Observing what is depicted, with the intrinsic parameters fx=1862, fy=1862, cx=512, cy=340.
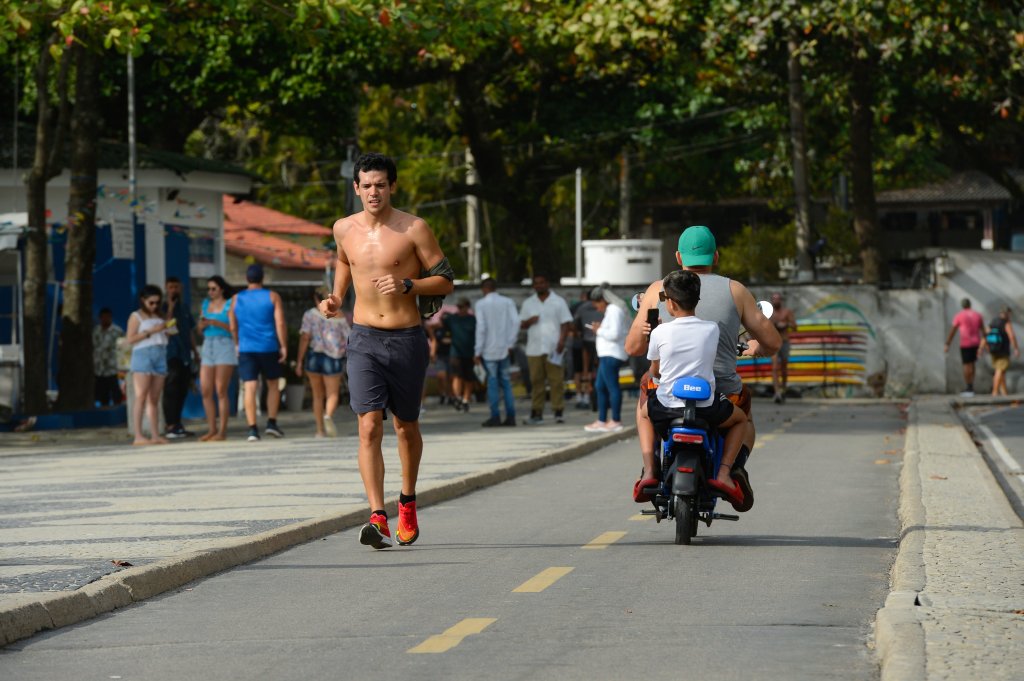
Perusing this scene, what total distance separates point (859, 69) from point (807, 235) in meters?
3.61

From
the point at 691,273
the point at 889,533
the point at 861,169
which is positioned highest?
the point at 861,169

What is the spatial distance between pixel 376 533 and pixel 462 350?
693 inches

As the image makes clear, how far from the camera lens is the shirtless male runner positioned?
31.8 ft

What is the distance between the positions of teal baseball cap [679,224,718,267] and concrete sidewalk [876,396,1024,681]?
1.85 m

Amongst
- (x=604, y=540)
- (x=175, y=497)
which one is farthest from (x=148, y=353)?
(x=604, y=540)

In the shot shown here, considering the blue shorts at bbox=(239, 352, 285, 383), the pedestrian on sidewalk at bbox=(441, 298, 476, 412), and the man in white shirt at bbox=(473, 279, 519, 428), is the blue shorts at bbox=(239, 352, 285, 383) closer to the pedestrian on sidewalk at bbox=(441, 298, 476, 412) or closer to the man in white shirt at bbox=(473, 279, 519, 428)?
the man in white shirt at bbox=(473, 279, 519, 428)

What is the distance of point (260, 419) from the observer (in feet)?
81.8

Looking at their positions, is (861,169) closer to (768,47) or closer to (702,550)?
(768,47)

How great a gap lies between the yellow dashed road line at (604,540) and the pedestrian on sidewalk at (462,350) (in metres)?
16.3

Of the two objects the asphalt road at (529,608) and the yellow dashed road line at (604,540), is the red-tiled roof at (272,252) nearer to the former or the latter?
the asphalt road at (529,608)

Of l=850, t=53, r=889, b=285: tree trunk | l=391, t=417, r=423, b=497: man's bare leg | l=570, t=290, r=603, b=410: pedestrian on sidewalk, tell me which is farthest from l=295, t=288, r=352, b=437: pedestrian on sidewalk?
l=850, t=53, r=889, b=285: tree trunk

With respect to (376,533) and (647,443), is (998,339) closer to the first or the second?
(647,443)

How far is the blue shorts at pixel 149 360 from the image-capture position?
63.0 feet

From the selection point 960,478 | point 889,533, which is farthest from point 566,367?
point 889,533
